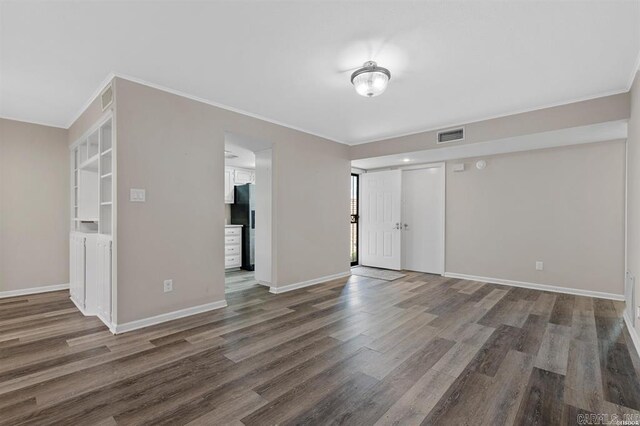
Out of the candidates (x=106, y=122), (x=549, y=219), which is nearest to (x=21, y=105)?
(x=106, y=122)

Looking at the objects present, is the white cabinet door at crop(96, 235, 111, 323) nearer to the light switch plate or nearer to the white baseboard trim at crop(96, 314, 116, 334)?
the white baseboard trim at crop(96, 314, 116, 334)

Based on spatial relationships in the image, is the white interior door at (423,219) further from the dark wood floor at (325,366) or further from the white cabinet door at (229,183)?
the white cabinet door at (229,183)

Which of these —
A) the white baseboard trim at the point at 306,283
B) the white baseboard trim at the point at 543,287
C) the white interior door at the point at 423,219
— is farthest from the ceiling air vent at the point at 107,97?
the white baseboard trim at the point at 543,287

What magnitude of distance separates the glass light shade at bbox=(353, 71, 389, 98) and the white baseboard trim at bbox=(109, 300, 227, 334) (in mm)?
2967

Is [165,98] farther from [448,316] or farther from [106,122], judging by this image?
[448,316]

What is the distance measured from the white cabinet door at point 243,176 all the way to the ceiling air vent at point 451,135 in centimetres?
418

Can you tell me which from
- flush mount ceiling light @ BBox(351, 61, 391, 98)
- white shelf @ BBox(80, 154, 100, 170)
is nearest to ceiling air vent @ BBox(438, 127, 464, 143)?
flush mount ceiling light @ BBox(351, 61, 391, 98)

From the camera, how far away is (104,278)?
315cm

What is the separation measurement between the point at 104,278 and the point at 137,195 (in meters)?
0.94

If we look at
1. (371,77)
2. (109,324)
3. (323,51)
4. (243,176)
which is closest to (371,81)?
(371,77)

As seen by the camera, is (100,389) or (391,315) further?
(391,315)

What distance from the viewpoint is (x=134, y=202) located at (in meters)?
3.06

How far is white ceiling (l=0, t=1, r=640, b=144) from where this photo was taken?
204cm

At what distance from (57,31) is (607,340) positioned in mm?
5315
